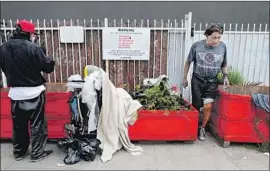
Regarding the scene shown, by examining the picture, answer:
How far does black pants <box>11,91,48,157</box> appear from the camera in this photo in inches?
139

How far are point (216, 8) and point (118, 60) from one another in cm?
314

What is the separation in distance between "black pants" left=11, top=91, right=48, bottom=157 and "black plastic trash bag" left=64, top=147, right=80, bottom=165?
14.9 inches

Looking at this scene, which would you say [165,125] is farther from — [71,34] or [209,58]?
[71,34]

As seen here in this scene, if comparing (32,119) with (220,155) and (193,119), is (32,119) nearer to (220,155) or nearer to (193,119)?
(193,119)

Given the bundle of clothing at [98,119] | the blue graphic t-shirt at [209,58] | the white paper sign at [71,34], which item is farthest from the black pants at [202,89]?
the white paper sign at [71,34]

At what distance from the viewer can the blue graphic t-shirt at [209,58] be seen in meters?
4.31

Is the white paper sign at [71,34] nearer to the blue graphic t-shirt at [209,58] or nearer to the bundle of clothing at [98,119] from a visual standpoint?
the bundle of clothing at [98,119]

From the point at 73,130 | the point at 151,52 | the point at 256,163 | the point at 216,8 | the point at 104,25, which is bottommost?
the point at 256,163

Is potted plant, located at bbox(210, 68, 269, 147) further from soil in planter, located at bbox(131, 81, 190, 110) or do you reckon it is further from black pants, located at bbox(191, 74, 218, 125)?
soil in planter, located at bbox(131, 81, 190, 110)

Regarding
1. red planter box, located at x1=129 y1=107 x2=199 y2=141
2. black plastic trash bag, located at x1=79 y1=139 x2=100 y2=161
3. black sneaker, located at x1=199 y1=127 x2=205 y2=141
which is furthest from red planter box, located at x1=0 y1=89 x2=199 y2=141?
black plastic trash bag, located at x1=79 y1=139 x2=100 y2=161

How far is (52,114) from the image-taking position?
13.5 feet

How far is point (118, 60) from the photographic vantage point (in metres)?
5.07

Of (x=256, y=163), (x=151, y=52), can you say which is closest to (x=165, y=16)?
(x=151, y=52)

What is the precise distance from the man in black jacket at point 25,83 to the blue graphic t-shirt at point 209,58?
227 centimetres
